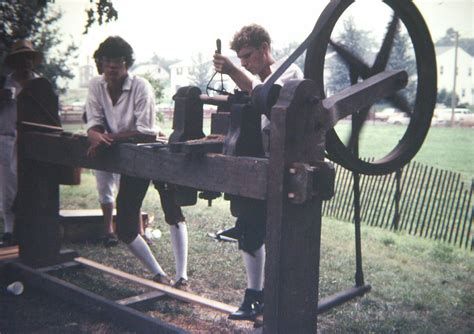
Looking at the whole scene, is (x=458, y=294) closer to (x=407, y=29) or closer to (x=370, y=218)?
(x=407, y=29)

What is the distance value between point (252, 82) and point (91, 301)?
197 cm

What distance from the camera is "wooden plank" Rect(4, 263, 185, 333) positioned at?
10.9 feet

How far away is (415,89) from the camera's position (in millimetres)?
3102

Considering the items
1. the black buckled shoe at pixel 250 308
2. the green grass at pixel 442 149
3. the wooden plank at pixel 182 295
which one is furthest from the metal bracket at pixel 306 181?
the green grass at pixel 442 149

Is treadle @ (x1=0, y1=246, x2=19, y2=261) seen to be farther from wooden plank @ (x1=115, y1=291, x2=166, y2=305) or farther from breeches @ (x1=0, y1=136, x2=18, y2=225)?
wooden plank @ (x1=115, y1=291, x2=166, y2=305)

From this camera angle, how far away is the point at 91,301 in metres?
3.74

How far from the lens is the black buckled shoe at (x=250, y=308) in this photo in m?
3.54

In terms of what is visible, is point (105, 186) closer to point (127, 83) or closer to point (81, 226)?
point (81, 226)

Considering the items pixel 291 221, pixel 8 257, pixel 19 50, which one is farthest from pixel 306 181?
pixel 19 50

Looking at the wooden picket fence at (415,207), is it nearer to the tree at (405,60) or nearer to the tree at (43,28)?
the tree at (405,60)

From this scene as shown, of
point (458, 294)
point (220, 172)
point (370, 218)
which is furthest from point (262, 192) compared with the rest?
point (370, 218)

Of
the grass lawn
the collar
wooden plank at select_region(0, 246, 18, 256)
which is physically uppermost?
the collar

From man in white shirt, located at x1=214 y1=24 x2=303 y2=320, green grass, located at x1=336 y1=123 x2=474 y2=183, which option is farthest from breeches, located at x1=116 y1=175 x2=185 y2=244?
green grass, located at x1=336 y1=123 x2=474 y2=183

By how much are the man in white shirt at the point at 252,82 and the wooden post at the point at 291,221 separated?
2.35ft
